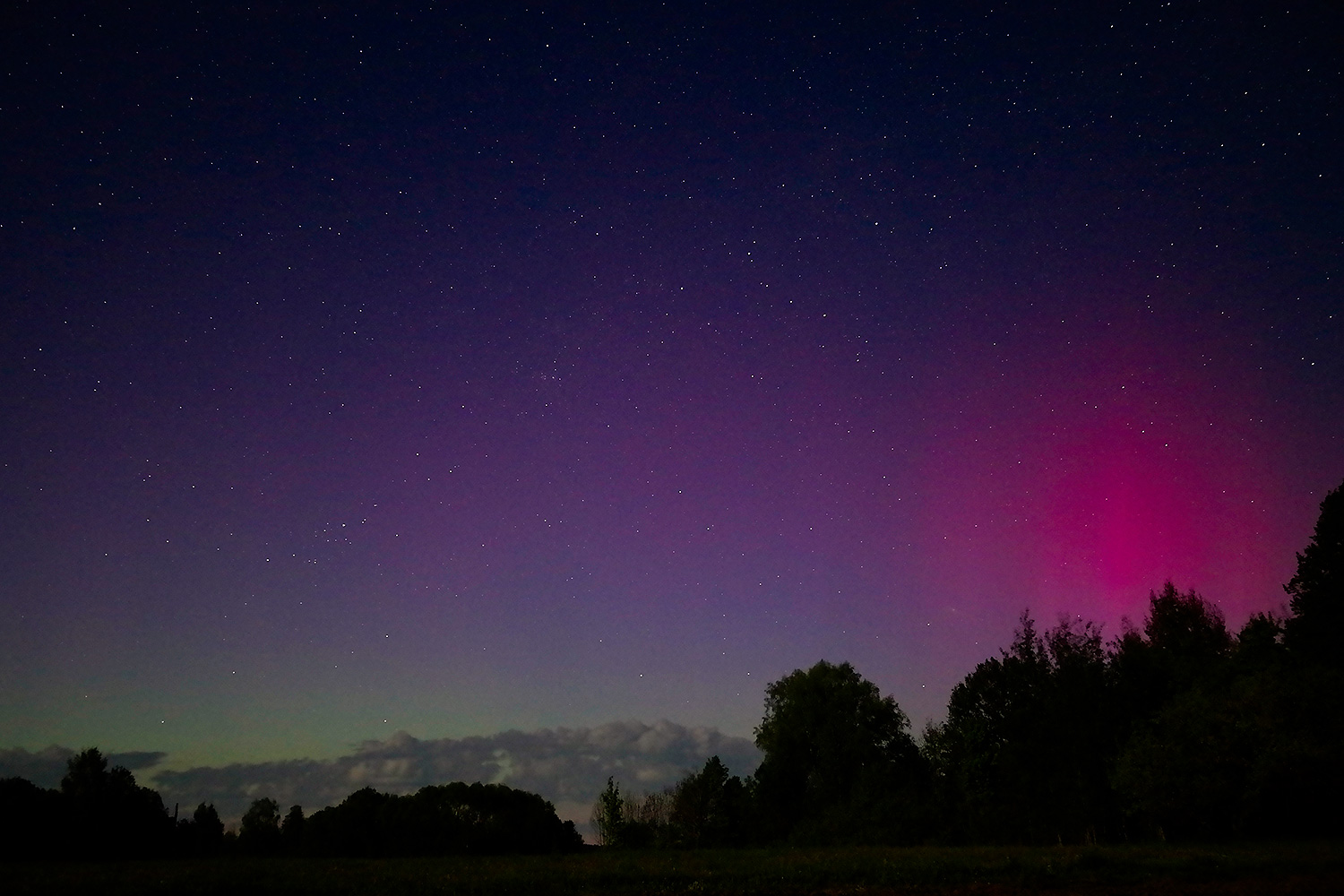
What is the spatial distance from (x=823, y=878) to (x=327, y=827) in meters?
41.5

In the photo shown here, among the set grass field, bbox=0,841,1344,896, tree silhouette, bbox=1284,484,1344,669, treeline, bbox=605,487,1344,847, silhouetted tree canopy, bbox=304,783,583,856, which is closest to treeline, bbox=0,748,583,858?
silhouetted tree canopy, bbox=304,783,583,856

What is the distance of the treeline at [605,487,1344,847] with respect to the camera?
41.4 metres

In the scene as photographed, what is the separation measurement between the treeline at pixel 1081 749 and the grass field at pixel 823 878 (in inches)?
464

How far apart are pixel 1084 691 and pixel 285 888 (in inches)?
2301

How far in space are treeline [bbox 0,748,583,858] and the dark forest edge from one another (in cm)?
17

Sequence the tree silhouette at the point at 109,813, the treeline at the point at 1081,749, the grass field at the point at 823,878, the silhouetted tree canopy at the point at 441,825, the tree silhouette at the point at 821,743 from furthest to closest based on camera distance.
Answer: the tree silhouette at the point at 821,743 < the tree silhouette at the point at 109,813 < the silhouetted tree canopy at the point at 441,825 < the treeline at the point at 1081,749 < the grass field at the point at 823,878

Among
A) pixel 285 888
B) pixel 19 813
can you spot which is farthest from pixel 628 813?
pixel 285 888

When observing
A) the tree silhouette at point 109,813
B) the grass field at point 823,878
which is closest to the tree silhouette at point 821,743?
the grass field at point 823,878

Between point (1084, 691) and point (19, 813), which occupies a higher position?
point (1084, 691)

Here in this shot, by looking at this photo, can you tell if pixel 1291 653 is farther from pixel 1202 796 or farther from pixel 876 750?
pixel 876 750

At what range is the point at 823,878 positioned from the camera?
2509cm

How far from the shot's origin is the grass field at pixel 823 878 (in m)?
21.6

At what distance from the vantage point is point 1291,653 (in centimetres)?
5141

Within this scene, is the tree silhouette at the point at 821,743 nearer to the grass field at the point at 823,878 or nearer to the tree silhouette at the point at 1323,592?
the tree silhouette at the point at 1323,592
